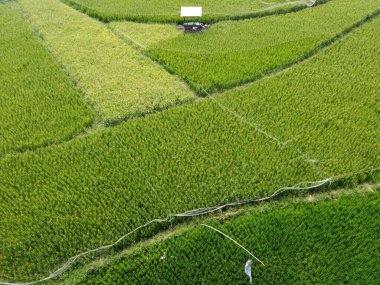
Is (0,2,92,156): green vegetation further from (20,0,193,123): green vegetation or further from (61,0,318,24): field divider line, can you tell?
(61,0,318,24): field divider line

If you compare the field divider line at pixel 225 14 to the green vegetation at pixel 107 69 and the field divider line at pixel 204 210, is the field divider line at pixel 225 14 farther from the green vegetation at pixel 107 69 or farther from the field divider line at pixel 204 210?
the field divider line at pixel 204 210

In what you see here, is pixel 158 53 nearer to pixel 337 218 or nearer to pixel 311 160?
pixel 311 160

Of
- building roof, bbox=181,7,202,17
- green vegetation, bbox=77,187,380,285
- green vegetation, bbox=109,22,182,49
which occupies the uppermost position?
building roof, bbox=181,7,202,17

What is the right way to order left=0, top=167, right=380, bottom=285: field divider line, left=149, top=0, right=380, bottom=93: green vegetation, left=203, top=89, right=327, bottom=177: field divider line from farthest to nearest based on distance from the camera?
left=149, top=0, right=380, bottom=93: green vegetation → left=203, top=89, right=327, bottom=177: field divider line → left=0, top=167, right=380, bottom=285: field divider line

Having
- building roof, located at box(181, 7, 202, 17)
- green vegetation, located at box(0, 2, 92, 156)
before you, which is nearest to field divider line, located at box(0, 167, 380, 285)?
green vegetation, located at box(0, 2, 92, 156)

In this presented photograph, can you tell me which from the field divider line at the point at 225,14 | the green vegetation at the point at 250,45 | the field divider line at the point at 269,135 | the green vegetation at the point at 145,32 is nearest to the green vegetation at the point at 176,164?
the field divider line at the point at 269,135

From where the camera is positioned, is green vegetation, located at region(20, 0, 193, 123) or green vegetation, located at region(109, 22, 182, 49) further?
green vegetation, located at region(109, 22, 182, 49)

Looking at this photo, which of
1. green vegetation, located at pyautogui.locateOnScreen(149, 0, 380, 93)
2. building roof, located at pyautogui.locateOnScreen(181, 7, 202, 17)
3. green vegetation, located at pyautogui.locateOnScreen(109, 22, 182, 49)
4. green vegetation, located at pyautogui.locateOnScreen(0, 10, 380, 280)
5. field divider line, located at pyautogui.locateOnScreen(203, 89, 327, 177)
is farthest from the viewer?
building roof, located at pyautogui.locateOnScreen(181, 7, 202, 17)
